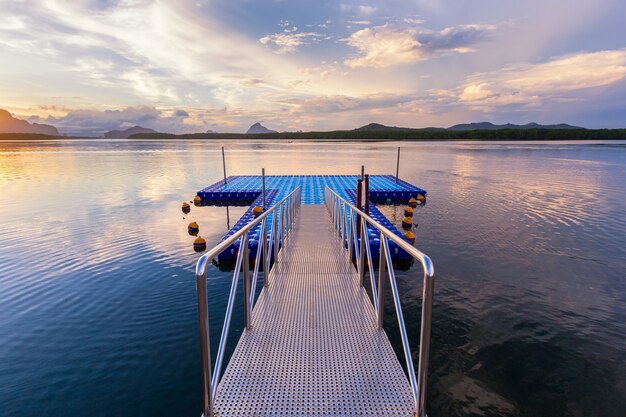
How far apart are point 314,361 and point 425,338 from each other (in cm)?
151

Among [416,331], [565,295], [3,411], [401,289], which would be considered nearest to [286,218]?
[401,289]

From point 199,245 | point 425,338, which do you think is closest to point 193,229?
point 199,245

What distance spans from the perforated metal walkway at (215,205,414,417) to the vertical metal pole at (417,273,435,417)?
0.20m

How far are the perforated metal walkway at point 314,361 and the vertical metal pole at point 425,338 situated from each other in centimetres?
20

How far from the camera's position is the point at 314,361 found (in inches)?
150

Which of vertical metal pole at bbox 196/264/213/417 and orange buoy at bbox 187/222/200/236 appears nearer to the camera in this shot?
vertical metal pole at bbox 196/264/213/417

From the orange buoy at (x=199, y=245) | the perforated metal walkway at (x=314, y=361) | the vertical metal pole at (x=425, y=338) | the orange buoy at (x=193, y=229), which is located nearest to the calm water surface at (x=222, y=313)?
the orange buoy at (x=193, y=229)

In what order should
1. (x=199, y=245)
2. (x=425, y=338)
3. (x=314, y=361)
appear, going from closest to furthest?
1. (x=425, y=338)
2. (x=314, y=361)
3. (x=199, y=245)

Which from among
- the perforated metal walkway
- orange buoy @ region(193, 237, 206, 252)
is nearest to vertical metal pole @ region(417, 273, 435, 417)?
the perforated metal walkway

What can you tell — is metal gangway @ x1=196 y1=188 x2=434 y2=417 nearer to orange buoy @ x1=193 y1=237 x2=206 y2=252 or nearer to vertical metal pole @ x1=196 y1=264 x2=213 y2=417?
A: vertical metal pole @ x1=196 y1=264 x2=213 y2=417

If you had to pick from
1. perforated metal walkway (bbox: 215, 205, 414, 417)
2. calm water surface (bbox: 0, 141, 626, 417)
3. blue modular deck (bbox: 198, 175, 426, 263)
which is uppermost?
perforated metal walkway (bbox: 215, 205, 414, 417)

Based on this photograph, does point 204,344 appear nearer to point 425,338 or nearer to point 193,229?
point 425,338

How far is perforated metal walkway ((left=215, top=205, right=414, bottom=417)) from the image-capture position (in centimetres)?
312

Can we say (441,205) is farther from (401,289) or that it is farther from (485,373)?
(485,373)
